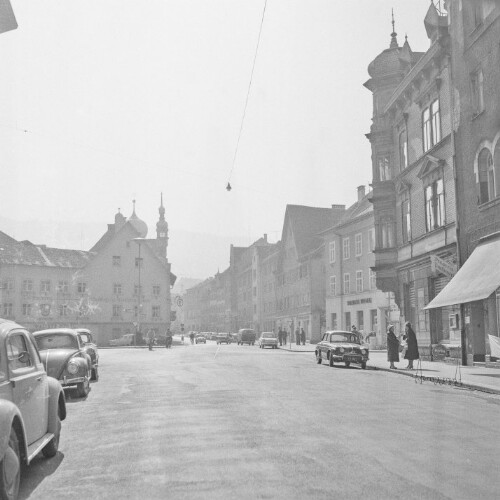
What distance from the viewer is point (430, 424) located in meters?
9.81

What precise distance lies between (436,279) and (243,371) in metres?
10.6

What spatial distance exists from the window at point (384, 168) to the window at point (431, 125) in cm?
478

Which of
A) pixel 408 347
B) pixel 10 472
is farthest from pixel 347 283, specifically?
pixel 10 472

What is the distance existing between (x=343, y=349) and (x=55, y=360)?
1353cm

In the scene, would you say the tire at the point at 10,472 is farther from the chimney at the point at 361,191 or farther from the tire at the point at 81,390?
the chimney at the point at 361,191

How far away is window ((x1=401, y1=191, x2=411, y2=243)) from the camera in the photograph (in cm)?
3153

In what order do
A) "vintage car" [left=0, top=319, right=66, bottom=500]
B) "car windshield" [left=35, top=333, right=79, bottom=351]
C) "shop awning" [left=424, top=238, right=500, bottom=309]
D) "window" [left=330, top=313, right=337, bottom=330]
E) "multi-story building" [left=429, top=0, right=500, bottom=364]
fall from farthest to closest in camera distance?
"window" [left=330, top=313, right=337, bottom=330] < "multi-story building" [left=429, top=0, right=500, bottom=364] < "shop awning" [left=424, top=238, right=500, bottom=309] < "car windshield" [left=35, top=333, right=79, bottom=351] < "vintage car" [left=0, top=319, right=66, bottom=500]

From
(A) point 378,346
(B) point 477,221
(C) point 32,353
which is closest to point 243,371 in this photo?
(B) point 477,221

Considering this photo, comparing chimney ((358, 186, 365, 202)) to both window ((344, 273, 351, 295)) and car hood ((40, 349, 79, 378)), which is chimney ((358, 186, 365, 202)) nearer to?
window ((344, 273, 351, 295))

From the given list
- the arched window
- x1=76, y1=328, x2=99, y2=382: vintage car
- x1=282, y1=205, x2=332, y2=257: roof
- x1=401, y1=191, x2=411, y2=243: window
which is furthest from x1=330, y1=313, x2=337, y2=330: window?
x1=76, y1=328, x2=99, y2=382: vintage car

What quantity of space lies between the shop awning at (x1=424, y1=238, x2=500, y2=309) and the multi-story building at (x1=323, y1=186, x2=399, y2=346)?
2297cm

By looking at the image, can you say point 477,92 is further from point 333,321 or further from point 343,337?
point 333,321

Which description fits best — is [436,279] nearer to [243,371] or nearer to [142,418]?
[243,371]

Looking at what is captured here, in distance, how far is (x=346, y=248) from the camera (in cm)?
5600
